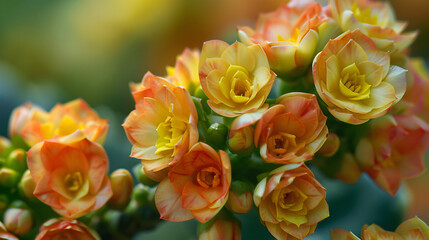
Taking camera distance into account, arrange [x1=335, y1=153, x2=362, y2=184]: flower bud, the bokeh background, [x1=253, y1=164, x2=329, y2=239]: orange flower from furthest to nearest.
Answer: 1. the bokeh background
2. [x1=335, y1=153, x2=362, y2=184]: flower bud
3. [x1=253, y1=164, x2=329, y2=239]: orange flower

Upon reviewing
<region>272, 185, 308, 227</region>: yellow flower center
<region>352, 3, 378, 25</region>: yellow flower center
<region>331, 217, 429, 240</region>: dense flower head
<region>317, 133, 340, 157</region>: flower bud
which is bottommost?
<region>331, 217, 429, 240</region>: dense flower head

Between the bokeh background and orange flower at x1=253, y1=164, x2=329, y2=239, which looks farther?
the bokeh background

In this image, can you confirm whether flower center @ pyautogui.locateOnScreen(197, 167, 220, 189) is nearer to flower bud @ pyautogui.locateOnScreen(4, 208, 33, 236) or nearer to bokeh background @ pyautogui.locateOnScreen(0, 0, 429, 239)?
flower bud @ pyautogui.locateOnScreen(4, 208, 33, 236)

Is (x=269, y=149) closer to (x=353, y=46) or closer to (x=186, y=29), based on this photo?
(x=353, y=46)

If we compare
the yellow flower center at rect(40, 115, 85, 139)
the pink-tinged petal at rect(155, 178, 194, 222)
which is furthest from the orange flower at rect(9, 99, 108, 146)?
the pink-tinged petal at rect(155, 178, 194, 222)

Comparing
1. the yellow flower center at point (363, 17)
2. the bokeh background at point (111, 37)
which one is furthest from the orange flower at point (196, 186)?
the bokeh background at point (111, 37)

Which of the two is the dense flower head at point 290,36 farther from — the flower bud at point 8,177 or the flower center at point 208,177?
the flower bud at point 8,177

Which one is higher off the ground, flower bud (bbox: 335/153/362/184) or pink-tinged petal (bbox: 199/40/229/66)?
pink-tinged petal (bbox: 199/40/229/66)
